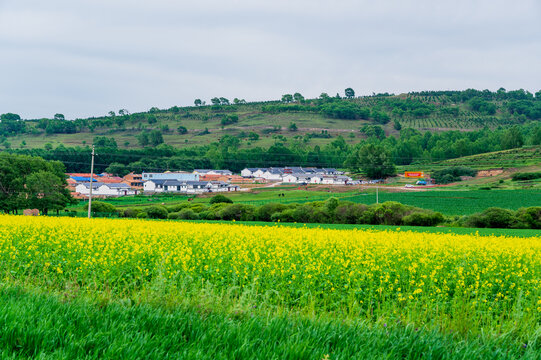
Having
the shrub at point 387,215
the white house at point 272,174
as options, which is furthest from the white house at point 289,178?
the shrub at point 387,215

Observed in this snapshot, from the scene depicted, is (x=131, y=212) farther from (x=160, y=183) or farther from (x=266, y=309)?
(x=266, y=309)

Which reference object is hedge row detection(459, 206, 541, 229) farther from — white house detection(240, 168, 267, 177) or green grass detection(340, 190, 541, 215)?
white house detection(240, 168, 267, 177)

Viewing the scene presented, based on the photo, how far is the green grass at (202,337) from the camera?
4.32 m

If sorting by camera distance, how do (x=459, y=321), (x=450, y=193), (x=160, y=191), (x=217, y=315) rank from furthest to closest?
(x=160, y=191) → (x=450, y=193) → (x=459, y=321) → (x=217, y=315)

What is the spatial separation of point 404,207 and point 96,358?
44.5 meters

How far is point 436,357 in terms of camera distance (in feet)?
15.3

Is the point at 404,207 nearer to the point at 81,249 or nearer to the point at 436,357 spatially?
the point at 81,249

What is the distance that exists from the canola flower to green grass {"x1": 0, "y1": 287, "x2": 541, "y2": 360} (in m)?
1.87

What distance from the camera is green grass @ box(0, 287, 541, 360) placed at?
4316 millimetres

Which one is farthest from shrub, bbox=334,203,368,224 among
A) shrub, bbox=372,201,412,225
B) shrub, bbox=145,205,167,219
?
shrub, bbox=145,205,167,219

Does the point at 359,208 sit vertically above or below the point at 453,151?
below

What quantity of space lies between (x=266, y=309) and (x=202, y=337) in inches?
82.4

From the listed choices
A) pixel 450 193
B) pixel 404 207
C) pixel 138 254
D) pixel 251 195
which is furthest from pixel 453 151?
pixel 138 254

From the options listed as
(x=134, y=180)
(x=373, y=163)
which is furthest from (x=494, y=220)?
(x=134, y=180)
